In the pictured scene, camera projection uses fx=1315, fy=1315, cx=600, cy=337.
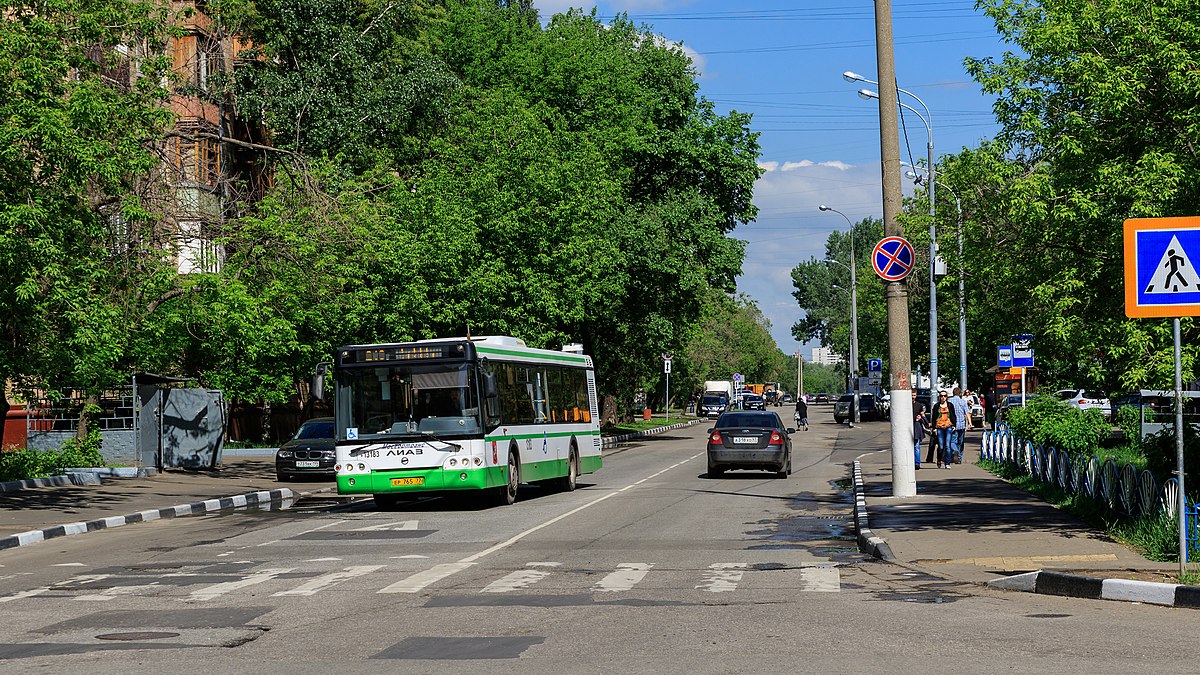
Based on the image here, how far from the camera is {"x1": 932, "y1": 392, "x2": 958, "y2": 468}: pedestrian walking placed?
29.5 meters

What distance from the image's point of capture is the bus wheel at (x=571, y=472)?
26.7 meters

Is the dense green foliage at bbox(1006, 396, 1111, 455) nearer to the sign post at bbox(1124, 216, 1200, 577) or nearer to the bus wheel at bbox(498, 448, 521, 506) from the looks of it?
the bus wheel at bbox(498, 448, 521, 506)

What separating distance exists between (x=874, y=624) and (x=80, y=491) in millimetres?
20387

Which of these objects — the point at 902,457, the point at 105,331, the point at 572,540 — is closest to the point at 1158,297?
the point at 572,540

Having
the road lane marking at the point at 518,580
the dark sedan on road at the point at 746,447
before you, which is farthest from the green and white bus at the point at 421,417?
the dark sedan on road at the point at 746,447

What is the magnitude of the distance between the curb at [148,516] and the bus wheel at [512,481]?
17.8 feet

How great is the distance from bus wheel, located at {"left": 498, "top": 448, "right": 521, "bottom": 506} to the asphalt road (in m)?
3.44

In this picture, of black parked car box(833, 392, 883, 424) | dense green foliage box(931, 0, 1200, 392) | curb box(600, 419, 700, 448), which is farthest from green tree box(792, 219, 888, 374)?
dense green foliage box(931, 0, 1200, 392)

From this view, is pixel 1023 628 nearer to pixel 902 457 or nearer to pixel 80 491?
pixel 902 457

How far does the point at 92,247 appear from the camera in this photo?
22625 mm

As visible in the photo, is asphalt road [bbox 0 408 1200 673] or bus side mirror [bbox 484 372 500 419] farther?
bus side mirror [bbox 484 372 500 419]

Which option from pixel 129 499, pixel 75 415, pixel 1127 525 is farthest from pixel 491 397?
pixel 75 415

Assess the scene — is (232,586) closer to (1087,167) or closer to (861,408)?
(1087,167)

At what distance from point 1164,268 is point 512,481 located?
13525mm
